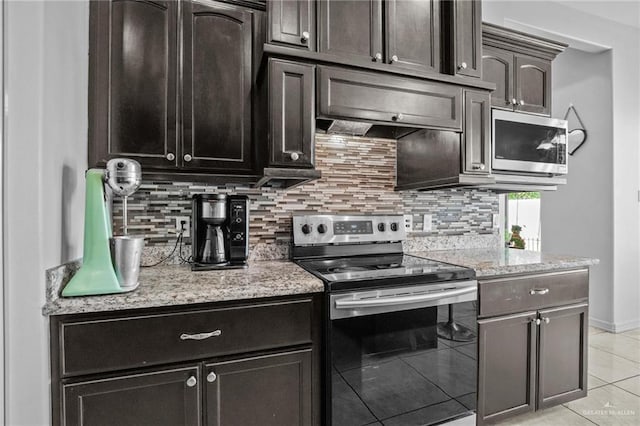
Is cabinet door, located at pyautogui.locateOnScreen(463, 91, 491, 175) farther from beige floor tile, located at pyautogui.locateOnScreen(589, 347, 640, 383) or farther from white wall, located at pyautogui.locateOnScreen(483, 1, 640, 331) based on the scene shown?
white wall, located at pyautogui.locateOnScreen(483, 1, 640, 331)

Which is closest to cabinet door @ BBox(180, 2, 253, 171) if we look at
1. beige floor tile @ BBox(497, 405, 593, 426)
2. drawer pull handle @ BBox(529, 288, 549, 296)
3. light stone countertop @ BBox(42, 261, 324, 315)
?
light stone countertop @ BBox(42, 261, 324, 315)

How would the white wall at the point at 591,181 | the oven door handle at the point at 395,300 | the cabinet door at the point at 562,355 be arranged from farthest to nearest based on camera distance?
the white wall at the point at 591,181
the cabinet door at the point at 562,355
the oven door handle at the point at 395,300

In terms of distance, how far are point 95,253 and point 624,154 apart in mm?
4418

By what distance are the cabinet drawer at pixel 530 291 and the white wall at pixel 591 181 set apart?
6.17ft

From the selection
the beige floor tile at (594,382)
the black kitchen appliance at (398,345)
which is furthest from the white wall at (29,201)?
the beige floor tile at (594,382)

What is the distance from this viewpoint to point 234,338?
1.30 meters

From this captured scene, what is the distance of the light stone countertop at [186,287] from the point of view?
44.6 inches

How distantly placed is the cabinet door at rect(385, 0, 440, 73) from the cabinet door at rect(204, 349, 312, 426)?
1.59 metres

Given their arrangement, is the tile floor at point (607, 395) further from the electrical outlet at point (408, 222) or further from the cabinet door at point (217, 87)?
the cabinet door at point (217, 87)

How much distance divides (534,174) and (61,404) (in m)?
2.76

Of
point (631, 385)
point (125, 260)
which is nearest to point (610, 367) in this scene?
point (631, 385)

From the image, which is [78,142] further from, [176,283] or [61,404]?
[61,404]

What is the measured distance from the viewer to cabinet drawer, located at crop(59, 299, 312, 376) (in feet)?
3.72

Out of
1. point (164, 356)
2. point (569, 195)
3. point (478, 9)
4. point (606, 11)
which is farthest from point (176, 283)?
point (606, 11)
